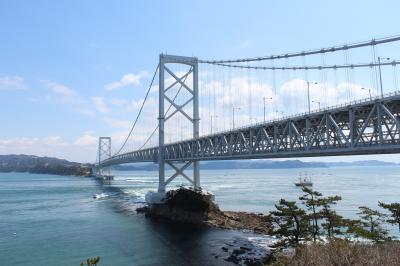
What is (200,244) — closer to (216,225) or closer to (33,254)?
(216,225)

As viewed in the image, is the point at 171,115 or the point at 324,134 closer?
the point at 324,134

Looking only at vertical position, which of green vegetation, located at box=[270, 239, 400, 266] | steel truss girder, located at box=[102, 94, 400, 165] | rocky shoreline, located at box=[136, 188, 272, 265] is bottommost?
rocky shoreline, located at box=[136, 188, 272, 265]

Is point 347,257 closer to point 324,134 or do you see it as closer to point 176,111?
point 324,134

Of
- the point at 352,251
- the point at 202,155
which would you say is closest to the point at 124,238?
the point at 202,155

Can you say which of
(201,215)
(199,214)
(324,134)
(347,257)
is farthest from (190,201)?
(347,257)

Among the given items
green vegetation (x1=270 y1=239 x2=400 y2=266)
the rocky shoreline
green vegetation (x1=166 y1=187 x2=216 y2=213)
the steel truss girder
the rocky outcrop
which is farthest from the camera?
green vegetation (x1=166 y1=187 x2=216 y2=213)

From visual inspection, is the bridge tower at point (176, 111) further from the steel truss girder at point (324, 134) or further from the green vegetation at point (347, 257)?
the green vegetation at point (347, 257)

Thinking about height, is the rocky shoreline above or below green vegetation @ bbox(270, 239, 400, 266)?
below

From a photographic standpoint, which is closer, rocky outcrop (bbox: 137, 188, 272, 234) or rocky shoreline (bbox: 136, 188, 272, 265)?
rocky shoreline (bbox: 136, 188, 272, 265)

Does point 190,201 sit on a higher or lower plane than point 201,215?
higher

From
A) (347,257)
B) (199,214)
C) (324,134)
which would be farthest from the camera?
(199,214)

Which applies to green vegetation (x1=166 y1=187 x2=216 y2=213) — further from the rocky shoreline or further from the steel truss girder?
the steel truss girder

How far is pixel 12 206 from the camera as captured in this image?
60.3 metres

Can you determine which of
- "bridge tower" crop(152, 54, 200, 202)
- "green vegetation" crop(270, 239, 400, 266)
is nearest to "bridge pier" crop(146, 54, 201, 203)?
"bridge tower" crop(152, 54, 200, 202)
